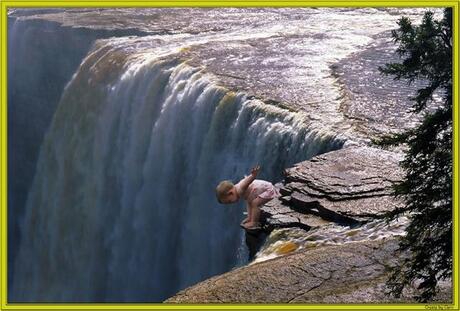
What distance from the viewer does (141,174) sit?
585 inches

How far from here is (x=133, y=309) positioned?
512cm

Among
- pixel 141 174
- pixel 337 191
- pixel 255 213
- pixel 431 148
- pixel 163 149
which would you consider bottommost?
pixel 141 174

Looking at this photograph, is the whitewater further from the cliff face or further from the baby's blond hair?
the baby's blond hair

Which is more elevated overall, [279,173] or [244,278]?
[244,278]

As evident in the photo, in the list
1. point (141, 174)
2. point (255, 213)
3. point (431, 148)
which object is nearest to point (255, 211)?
point (255, 213)

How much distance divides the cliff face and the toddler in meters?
0.12

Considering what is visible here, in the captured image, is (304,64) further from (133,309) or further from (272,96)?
(133,309)

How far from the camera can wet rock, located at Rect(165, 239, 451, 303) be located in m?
6.18

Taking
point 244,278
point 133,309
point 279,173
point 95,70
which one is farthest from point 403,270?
point 95,70

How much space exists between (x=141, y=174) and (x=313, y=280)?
873cm

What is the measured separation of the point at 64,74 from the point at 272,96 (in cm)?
1083

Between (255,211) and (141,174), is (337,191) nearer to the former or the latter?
(255,211)

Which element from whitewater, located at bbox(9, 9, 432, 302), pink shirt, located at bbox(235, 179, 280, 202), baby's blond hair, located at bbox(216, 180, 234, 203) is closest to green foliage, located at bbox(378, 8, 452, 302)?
baby's blond hair, located at bbox(216, 180, 234, 203)

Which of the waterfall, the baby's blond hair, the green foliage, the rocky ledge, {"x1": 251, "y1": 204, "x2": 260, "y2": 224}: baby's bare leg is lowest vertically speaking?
the waterfall
